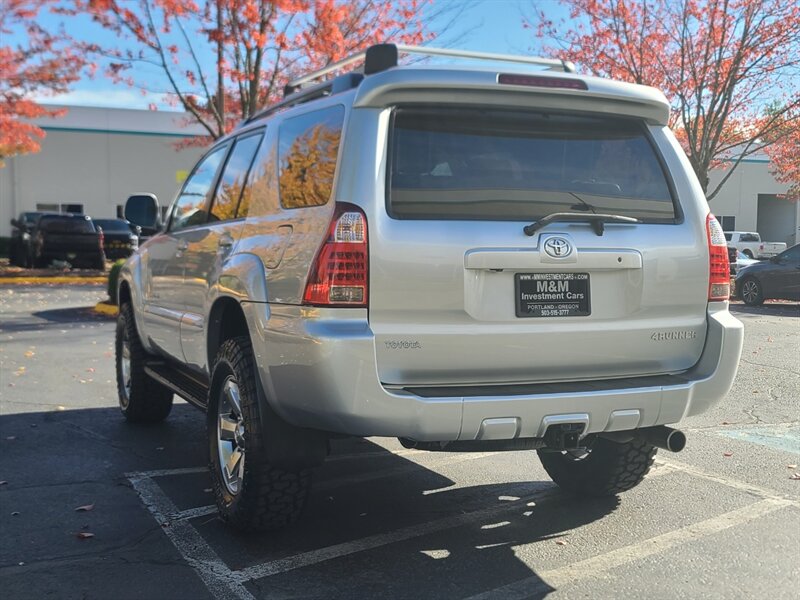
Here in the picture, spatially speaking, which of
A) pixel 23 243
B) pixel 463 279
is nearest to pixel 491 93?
pixel 463 279

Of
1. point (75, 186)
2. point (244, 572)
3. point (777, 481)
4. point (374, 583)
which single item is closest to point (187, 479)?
point (244, 572)

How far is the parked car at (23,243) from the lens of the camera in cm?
2503

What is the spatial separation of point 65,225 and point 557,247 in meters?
22.4

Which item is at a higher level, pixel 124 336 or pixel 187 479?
pixel 124 336

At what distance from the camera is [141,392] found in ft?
21.1

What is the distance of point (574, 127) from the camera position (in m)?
3.81

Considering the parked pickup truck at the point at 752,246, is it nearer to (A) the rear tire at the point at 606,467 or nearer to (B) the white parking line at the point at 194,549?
(A) the rear tire at the point at 606,467

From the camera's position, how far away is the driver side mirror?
6.38 meters

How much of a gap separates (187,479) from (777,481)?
142 inches

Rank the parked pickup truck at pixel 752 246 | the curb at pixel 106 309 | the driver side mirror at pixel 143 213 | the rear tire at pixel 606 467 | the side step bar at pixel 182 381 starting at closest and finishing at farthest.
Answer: the rear tire at pixel 606 467
the side step bar at pixel 182 381
the driver side mirror at pixel 143 213
the curb at pixel 106 309
the parked pickup truck at pixel 752 246

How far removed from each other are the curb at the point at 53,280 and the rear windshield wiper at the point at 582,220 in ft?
65.7

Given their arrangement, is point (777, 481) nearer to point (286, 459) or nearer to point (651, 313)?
point (651, 313)

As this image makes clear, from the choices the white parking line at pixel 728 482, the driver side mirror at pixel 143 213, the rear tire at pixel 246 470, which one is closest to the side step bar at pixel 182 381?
the rear tire at pixel 246 470

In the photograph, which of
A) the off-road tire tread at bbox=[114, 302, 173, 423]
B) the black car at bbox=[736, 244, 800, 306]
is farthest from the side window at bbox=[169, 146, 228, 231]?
the black car at bbox=[736, 244, 800, 306]
